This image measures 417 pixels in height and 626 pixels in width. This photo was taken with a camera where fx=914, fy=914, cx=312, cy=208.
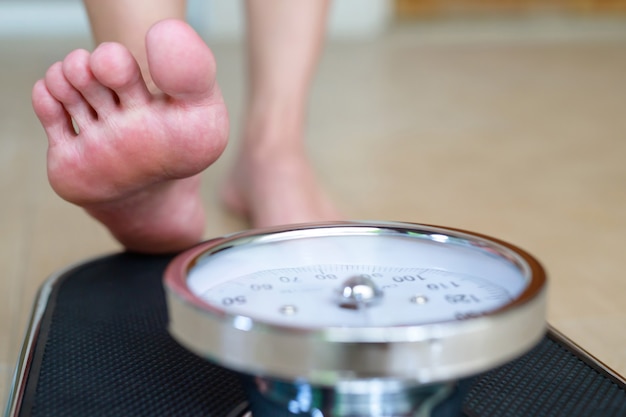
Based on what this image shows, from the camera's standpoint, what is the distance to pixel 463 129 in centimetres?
201

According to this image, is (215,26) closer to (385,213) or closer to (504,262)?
(385,213)

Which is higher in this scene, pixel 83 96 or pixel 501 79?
pixel 83 96

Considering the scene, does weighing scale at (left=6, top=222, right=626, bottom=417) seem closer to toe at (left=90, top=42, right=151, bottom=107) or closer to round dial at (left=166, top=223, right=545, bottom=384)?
round dial at (left=166, top=223, right=545, bottom=384)

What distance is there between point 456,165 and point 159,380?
3.69ft

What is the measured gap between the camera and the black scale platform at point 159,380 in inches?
23.5

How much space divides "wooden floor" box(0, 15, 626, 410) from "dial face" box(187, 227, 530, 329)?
33 centimetres

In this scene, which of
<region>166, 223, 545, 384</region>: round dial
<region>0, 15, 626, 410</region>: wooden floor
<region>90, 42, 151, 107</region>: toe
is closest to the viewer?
<region>166, 223, 545, 384</region>: round dial

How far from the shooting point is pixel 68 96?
754 millimetres

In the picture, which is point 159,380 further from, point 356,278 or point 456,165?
point 456,165

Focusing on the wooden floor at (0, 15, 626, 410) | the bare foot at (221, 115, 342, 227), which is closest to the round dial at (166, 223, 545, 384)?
the wooden floor at (0, 15, 626, 410)

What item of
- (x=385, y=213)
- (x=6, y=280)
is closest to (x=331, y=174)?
(x=385, y=213)

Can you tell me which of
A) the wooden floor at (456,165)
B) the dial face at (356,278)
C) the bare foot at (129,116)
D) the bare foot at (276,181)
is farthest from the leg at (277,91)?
the dial face at (356,278)

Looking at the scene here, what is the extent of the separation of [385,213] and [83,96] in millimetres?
681

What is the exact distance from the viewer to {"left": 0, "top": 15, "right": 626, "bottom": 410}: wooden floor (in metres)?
1.10
